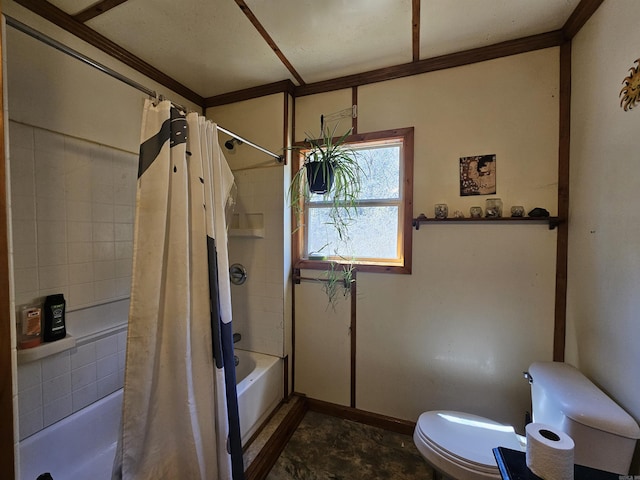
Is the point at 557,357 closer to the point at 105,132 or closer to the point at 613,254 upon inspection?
the point at 613,254

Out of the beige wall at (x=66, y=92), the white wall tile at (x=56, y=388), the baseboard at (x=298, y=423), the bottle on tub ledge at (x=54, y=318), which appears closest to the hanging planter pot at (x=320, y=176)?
the beige wall at (x=66, y=92)

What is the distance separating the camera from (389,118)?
171 centimetres

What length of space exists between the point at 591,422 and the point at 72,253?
2.35 m

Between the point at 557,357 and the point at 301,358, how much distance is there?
1.58m

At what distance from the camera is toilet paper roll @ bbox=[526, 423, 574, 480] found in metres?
0.66

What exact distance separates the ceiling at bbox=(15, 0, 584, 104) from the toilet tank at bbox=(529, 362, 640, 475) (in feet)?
5.68

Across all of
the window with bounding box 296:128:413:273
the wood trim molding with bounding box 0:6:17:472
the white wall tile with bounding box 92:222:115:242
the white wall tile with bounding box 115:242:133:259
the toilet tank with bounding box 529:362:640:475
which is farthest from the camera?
the window with bounding box 296:128:413:273

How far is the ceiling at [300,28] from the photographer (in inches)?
47.8

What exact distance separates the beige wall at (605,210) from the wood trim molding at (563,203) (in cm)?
3

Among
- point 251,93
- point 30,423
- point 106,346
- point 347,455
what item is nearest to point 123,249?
point 106,346

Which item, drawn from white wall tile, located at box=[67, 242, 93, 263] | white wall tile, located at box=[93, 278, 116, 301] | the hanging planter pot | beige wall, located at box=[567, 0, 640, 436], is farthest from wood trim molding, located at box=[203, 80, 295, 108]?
beige wall, located at box=[567, 0, 640, 436]

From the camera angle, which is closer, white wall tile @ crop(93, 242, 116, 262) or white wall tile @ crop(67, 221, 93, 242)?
white wall tile @ crop(67, 221, 93, 242)

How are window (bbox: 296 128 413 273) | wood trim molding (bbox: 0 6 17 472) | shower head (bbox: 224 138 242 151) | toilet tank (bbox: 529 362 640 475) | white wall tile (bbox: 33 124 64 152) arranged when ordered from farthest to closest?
shower head (bbox: 224 138 242 151)
window (bbox: 296 128 413 273)
white wall tile (bbox: 33 124 64 152)
toilet tank (bbox: 529 362 640 475)
wood trim molding (bbox: 0 6 17 472)

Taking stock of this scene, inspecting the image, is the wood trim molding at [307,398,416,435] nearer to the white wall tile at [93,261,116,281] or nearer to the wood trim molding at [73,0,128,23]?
the white wall tile at [93,261,116,281]
